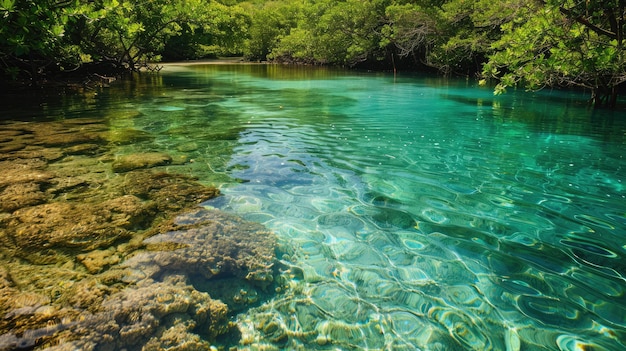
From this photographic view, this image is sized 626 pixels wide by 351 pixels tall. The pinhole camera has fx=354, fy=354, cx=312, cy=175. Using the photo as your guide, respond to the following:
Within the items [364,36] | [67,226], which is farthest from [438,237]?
[364,36]

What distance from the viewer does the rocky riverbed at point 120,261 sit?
2195 mm

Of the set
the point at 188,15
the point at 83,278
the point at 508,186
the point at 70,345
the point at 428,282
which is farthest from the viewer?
the point at 188,15

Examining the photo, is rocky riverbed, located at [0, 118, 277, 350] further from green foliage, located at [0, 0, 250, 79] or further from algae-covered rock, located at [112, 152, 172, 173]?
green foliage, located at [0, 0, 250, 79]

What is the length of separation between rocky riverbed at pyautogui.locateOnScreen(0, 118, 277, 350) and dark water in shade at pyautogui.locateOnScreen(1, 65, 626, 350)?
32cm

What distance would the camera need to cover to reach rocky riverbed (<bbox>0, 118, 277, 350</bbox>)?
220 cm

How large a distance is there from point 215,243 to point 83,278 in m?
1.02

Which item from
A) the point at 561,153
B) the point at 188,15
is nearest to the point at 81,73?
the point at 188,15

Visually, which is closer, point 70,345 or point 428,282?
point 70,345

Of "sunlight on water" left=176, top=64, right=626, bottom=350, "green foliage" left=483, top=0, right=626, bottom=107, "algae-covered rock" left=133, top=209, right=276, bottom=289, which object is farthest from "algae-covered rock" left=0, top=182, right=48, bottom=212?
"green foliage" left=483, top=0, right=626, bottom=107

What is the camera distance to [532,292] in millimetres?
2744

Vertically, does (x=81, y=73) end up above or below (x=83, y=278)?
above

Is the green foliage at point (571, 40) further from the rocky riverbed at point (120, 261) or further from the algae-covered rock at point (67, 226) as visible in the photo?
the algae-covered rock at point (67, 226)

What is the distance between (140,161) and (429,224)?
443 centimetres

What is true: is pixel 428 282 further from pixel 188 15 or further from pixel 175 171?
pixel 188 15
